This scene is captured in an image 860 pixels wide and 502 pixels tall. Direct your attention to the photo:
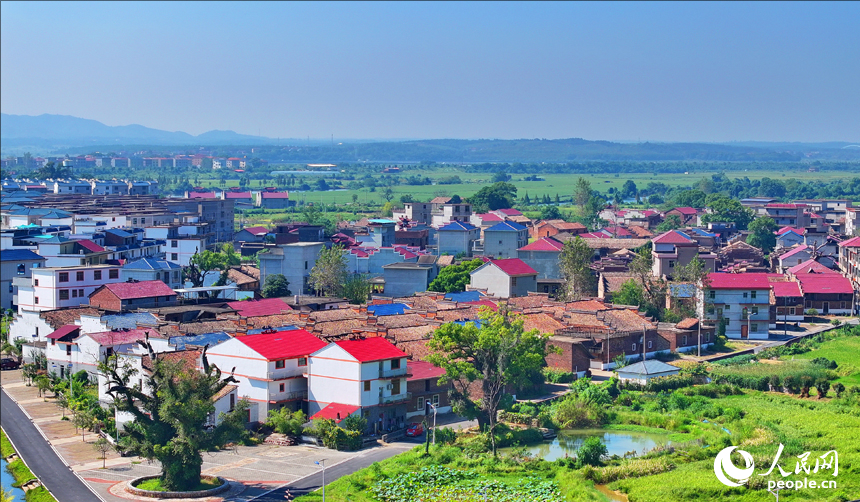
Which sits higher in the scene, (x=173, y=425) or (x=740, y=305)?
(x=173, y=425)

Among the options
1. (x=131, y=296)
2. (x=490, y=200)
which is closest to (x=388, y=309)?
(x=131, y=296)

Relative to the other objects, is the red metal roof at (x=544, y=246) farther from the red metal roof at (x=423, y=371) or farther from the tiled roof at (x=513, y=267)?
the red metal roof at (x=423, y=371)

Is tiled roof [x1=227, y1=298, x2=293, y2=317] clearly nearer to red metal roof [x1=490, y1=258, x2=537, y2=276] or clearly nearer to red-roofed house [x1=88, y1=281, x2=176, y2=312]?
red-roofed house [x1=88, y1=281, x2=176, y2=312]

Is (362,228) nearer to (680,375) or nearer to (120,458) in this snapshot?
(680,375)

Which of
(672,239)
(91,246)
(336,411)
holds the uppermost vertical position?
(672,239)

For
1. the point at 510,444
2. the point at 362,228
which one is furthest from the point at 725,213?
the point at 510,444

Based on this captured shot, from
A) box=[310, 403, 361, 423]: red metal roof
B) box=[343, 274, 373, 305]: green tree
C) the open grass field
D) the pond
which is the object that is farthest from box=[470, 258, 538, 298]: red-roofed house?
the open grass field

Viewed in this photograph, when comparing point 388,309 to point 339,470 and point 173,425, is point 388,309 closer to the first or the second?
point 339,470
